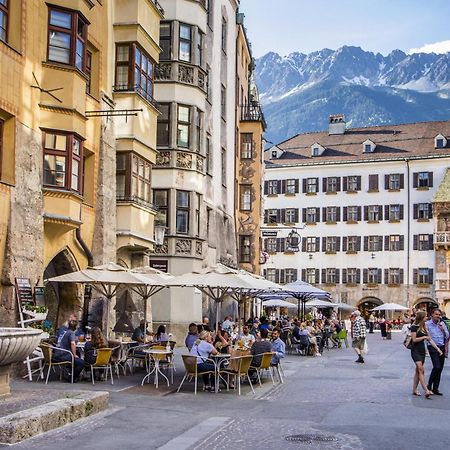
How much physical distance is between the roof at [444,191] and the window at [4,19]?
2349 inches

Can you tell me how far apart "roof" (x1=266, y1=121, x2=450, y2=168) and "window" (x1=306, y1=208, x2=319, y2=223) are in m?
4.69

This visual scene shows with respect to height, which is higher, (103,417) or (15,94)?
(15,94)

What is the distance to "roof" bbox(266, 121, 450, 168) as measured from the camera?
8075 centimetres

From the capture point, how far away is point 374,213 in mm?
78500

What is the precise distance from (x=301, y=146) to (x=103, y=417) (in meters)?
74.5

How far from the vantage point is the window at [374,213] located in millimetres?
78438

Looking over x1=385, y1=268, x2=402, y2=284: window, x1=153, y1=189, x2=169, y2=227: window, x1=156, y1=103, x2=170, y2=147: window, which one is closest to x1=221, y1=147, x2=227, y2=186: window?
x1=156, y1=103, x2=170, y2=147: window

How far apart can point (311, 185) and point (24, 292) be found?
207ft

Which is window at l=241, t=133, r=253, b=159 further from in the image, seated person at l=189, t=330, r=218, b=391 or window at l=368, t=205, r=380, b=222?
seated person at l=189, t=330, r=218, b=391

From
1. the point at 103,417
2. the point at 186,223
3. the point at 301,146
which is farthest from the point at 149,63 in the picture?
the point at 301,146

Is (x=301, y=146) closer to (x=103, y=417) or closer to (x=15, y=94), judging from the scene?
(x=15, y=94)

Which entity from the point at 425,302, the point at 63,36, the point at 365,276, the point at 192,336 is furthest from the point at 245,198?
the point at 192,336

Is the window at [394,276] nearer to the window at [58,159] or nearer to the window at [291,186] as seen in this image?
the window at [291,186]

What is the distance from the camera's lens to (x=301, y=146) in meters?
86.9
